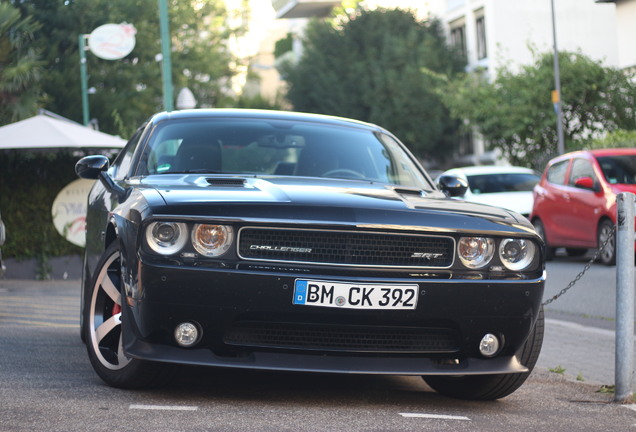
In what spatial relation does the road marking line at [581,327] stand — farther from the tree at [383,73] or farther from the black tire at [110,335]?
the tree at [383,73]

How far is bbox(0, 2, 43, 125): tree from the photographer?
25.8 metres

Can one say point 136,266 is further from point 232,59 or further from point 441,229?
point 232,59

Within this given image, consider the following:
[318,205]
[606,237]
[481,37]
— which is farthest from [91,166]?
[481,37]

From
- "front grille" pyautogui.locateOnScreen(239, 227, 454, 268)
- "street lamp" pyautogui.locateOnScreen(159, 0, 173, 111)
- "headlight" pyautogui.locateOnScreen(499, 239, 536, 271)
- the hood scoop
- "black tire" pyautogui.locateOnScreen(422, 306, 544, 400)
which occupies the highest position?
"street lamp" pyautogui.locateOnScreen(159, 0, 173, 111)

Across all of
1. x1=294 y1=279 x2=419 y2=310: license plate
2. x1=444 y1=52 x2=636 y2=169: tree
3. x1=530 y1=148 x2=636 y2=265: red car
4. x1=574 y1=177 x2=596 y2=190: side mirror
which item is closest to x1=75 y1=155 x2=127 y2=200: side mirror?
x1=294 y1=279 x2=419 y2=310: license plate

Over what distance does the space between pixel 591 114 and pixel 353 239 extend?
3285 cm

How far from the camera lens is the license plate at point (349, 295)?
536 cm

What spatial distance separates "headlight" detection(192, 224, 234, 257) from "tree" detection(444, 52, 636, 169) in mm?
30306

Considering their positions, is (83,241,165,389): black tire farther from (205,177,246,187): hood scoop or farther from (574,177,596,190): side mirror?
(574,177,596,190): side mirror

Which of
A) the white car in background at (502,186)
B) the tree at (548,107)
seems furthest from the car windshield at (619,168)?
the tree at (548,107)

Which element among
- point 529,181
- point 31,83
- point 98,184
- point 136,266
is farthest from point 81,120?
point 136,266

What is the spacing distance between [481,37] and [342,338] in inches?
1775

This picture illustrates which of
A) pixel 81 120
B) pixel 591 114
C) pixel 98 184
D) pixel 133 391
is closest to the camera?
pixel 133 391

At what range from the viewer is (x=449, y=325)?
5.59 metres
